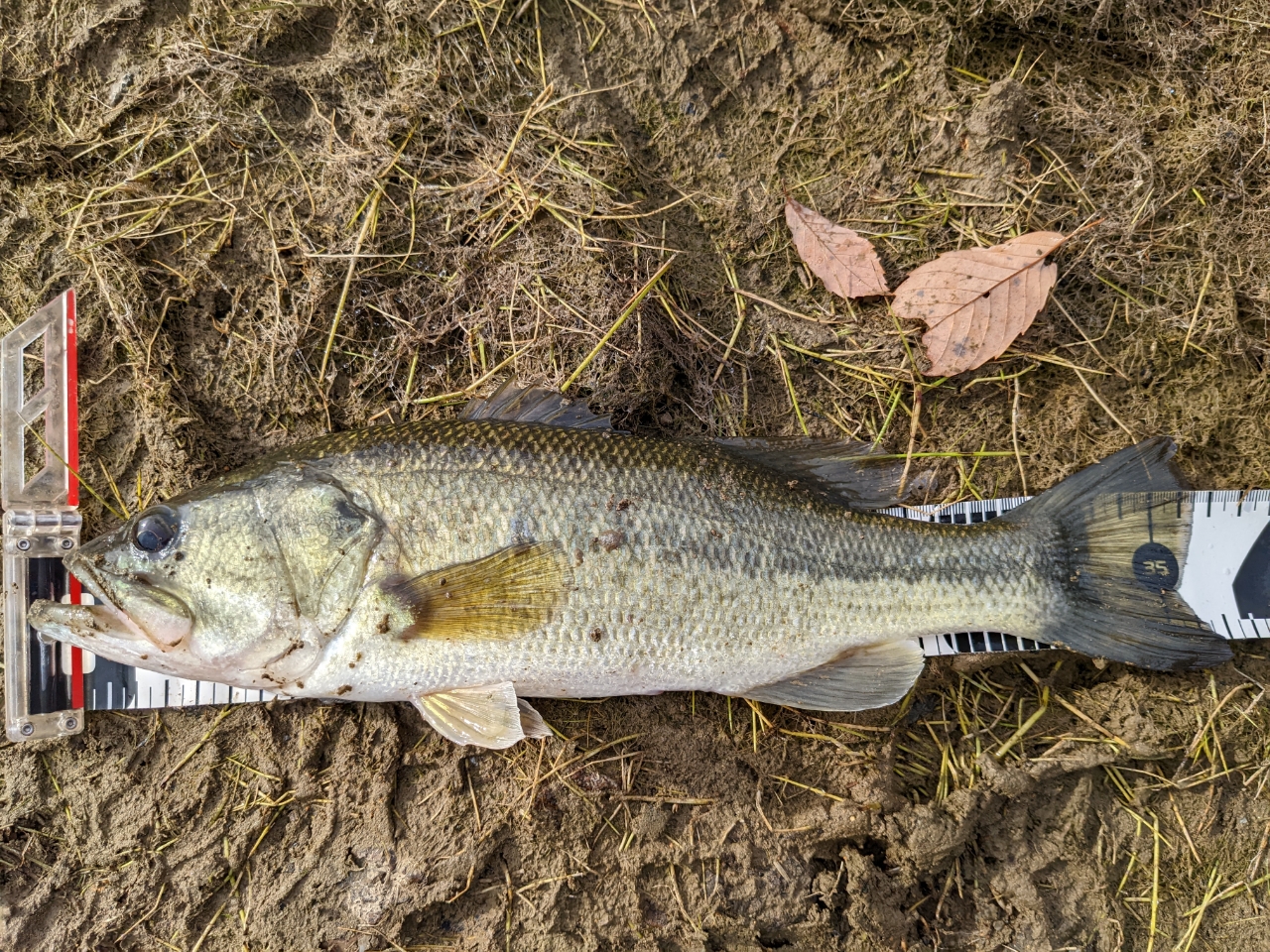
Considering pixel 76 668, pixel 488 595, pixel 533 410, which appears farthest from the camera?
pixel 76 668

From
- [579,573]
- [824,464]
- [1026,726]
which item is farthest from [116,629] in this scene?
[1026,726]

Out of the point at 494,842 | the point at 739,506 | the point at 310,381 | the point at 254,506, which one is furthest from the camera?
the point at 310,381

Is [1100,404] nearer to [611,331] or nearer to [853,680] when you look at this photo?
[853,680]

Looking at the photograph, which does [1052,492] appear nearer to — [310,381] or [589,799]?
[589,799]

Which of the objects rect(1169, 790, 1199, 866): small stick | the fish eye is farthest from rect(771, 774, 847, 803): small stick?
the fish eye

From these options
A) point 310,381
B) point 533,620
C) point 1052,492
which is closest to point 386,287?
point 310,381

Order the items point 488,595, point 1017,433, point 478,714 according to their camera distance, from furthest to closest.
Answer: point 1017,433 → point 478,714 → point 488,595
